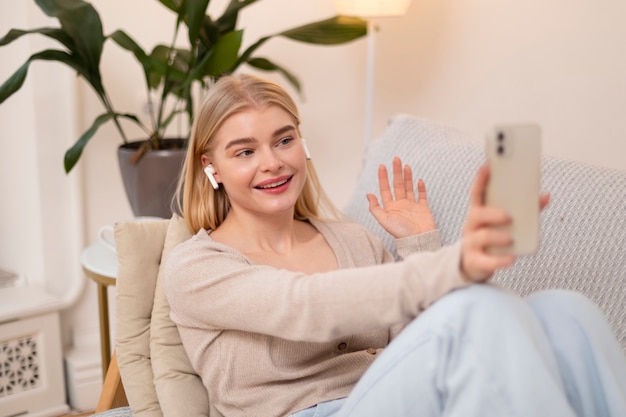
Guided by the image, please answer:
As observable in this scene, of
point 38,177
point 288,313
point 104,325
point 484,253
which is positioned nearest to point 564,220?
point 484,253

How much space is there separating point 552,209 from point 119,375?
885 millimetres

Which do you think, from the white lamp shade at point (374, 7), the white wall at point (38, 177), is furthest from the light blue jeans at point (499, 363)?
the white wall at point (38, 177)

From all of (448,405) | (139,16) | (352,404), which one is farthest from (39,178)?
(448,405)

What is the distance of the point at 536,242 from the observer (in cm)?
98

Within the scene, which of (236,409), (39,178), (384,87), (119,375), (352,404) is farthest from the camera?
(384,87)

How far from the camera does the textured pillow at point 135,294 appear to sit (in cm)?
143

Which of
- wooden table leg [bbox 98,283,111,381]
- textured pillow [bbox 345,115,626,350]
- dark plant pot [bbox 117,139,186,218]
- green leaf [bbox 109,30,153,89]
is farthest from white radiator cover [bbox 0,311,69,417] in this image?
textured pillow [bbox 345,115,626,350]

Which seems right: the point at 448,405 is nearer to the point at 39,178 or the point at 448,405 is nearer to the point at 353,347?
the point at 353,347

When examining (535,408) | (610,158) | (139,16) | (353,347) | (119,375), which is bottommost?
(119,375)

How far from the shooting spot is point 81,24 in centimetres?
189

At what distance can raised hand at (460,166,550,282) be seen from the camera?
0.97m

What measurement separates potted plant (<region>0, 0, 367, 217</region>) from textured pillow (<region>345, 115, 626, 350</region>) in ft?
2.15

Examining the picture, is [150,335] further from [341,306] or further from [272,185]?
[341,306]

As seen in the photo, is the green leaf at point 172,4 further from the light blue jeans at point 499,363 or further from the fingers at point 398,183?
the light blue jeans at point 499,363
